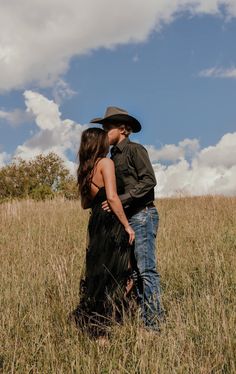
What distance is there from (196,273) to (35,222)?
17.8 ft

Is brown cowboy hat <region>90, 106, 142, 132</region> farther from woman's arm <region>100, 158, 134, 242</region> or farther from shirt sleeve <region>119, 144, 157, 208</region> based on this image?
woman's arm <region>100, 158, 134, 242</region>

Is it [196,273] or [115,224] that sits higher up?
[115,224]

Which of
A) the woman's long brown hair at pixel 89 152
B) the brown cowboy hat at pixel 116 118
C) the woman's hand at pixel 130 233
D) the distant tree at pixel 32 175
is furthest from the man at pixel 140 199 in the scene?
the distant tree at pixel 32 175

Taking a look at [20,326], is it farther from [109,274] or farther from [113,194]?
[113,194]

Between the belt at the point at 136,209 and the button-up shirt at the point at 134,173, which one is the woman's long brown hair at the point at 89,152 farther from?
the belt at the point at 136,209

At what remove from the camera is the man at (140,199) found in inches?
156

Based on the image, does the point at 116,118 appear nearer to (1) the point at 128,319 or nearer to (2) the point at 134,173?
(2) the point at 134,173

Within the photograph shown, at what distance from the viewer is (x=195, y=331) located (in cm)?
355

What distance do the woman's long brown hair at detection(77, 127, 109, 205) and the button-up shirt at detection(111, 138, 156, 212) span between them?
264 millimetres

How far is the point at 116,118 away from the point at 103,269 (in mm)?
1217

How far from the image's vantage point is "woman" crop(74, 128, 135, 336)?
379 cm

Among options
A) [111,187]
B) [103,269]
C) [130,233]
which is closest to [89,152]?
[111,187]

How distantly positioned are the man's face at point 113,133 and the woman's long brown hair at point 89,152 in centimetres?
22

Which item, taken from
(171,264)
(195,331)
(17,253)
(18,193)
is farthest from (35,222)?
(18,193)
